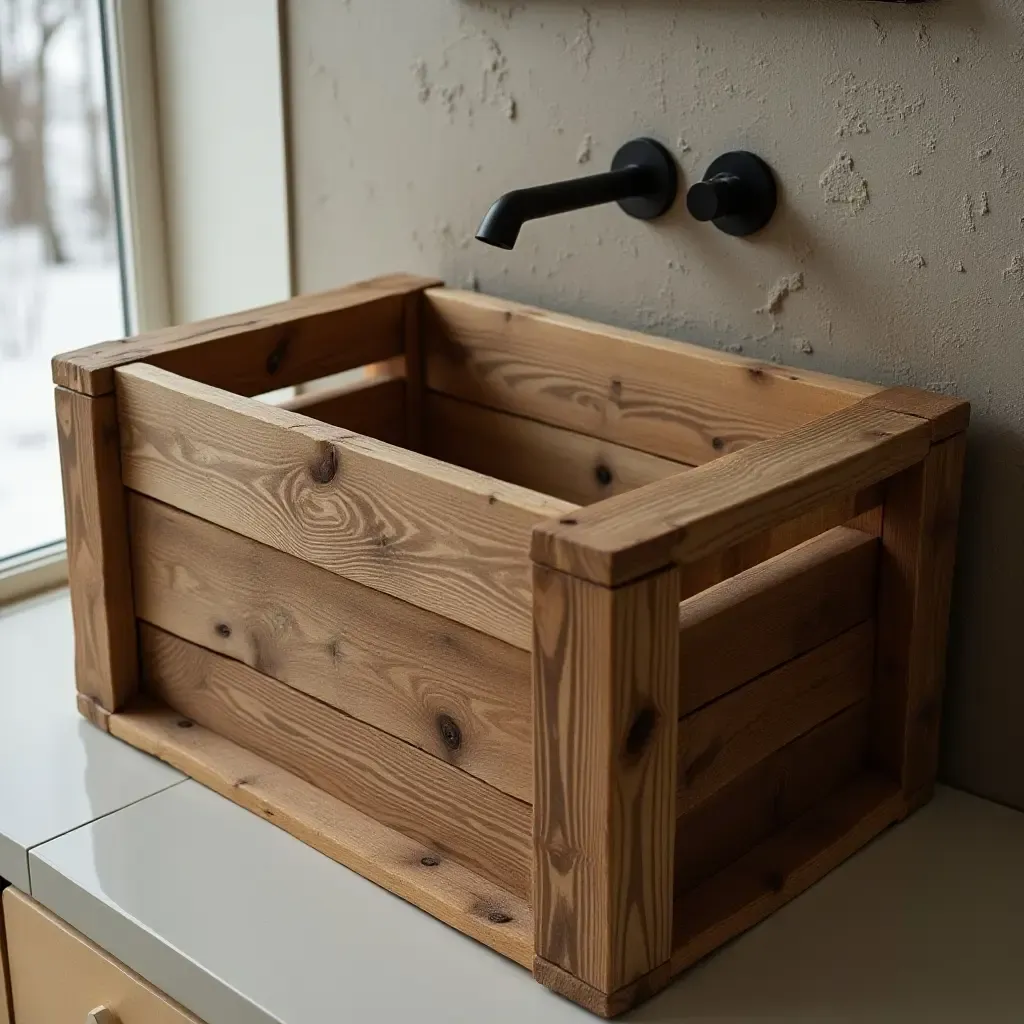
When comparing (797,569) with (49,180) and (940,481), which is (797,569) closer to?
(940,481)

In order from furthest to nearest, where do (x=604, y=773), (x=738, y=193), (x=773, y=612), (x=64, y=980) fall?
(x=738, y=193) < (x=64, y=980) < (x=773, y=612) < (x=604, y=773)

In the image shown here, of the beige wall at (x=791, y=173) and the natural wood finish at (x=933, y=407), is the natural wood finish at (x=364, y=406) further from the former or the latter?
the natural wood finish at (x=933, y=407)

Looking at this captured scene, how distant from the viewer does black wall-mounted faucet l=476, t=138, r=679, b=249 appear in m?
1.09

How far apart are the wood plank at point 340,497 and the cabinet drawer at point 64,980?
32cm

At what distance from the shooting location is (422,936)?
3.40 ft

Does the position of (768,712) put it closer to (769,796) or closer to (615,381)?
(769,796)

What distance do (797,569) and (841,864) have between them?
9.6 inches

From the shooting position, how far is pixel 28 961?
116cm

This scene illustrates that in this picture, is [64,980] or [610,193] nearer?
[64,980]

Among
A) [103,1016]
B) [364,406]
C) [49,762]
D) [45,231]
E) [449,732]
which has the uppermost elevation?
[45,231]

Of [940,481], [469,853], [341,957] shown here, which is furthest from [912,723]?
[341,957]

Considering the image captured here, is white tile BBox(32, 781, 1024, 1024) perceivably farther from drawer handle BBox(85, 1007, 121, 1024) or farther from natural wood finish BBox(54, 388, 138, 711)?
natural wood finish BBox(54, 388, 138, 711)

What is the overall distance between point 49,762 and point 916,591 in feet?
2.34

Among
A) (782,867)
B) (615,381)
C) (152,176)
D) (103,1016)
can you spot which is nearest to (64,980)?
(103,1016)
